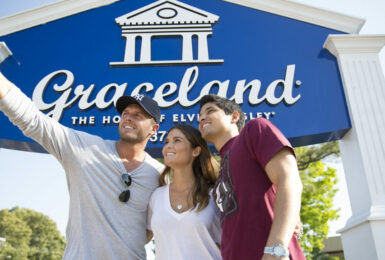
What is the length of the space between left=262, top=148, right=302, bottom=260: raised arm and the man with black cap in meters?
1.35

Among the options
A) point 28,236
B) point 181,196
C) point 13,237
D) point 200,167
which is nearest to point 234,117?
point 200,167

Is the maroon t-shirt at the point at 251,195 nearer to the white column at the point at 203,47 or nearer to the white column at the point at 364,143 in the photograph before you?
the white column at the point at 364,143

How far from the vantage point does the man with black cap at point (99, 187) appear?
7.73ft

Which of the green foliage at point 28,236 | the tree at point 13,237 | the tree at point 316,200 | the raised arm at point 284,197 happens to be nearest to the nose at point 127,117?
the raised arm at point 284,197

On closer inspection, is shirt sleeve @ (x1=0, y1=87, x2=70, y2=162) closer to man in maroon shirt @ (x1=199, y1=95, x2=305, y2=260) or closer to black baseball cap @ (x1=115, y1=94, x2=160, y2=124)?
black baseball cap @ (x1=115, y1=94, x2=160, y2=124)

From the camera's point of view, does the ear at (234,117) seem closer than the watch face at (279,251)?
No

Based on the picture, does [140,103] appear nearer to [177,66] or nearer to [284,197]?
[284,197]

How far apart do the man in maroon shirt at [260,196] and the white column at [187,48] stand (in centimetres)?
352

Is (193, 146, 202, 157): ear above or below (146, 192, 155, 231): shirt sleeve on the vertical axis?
above

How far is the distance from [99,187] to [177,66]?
3.23 metres

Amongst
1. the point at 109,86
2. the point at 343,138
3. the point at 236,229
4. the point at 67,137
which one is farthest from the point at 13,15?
the point at 343,138

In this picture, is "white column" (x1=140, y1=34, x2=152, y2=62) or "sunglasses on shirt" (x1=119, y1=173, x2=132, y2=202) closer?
"sunglasses on shirt" (x1=119, y1=173, x2=132, y2=202)

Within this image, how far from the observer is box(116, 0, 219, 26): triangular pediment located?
18.5 feet

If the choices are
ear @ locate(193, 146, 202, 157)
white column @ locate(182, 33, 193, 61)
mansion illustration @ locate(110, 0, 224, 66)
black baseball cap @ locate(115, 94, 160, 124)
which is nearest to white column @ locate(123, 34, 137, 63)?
mansion illustration @ locate(110, 0, 224, 66)
